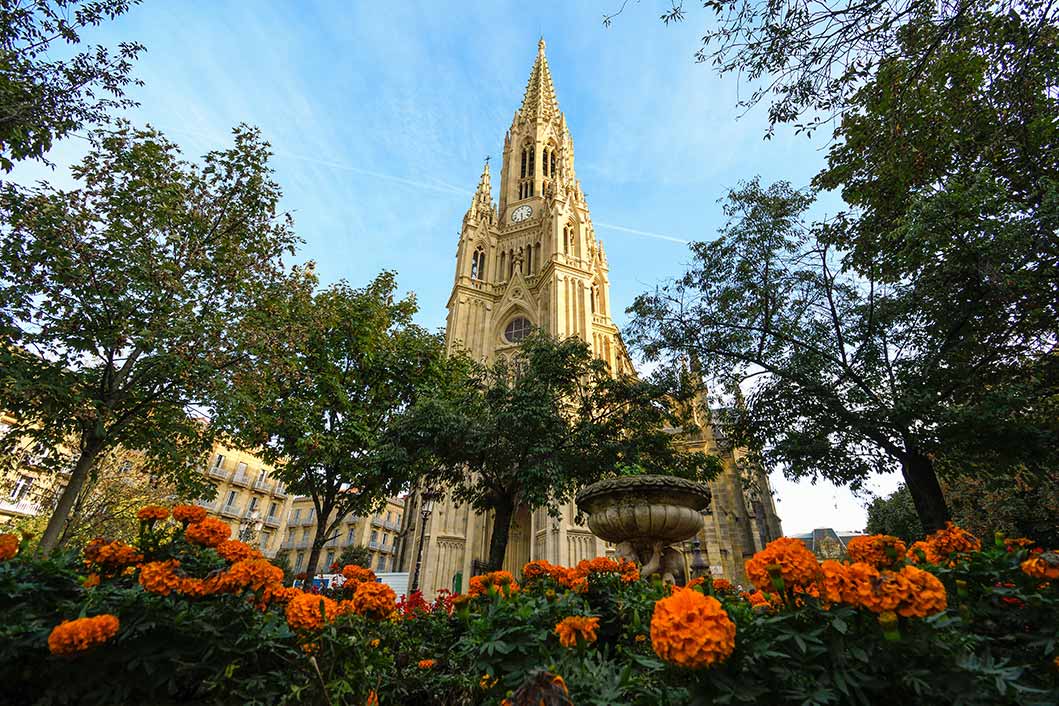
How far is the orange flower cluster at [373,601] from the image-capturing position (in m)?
2.77

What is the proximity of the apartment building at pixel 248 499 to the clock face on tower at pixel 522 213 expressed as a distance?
2557cm

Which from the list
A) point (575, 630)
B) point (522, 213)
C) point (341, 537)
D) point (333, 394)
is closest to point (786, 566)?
point (575, 630)

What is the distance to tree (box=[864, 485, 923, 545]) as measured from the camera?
23609 millimetres

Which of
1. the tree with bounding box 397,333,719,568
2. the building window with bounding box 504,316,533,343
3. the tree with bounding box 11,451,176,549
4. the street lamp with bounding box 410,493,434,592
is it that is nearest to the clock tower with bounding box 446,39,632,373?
the building window with bounding box 504,316,533,343

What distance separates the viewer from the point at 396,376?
15148mm

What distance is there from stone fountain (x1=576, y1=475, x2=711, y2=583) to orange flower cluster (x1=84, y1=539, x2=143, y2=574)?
4.99m

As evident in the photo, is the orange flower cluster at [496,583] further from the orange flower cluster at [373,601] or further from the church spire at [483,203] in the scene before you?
the church spire at [483,203]

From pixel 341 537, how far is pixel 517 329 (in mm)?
27037

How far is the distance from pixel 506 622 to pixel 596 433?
10.8 metres

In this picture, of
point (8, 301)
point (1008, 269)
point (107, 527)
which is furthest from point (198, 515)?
point (107, 527)

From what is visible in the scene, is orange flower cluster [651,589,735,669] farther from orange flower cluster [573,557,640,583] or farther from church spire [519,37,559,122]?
church spire [519,37,559,122]

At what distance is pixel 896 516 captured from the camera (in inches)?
1011

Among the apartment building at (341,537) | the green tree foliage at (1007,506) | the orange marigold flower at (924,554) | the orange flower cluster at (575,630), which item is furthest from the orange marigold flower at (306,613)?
the apartment building at (341,537)

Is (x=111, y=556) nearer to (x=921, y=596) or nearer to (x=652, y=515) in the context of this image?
(x=921, y=596)
